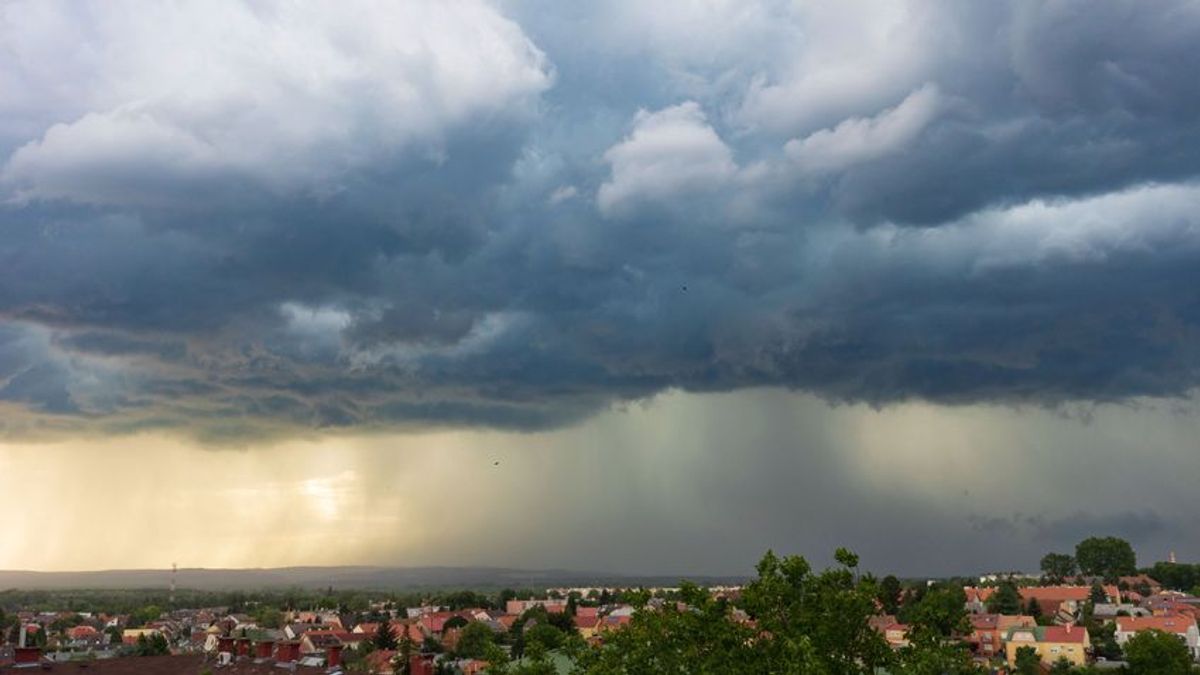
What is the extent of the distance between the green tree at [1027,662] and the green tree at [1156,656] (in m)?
19.8

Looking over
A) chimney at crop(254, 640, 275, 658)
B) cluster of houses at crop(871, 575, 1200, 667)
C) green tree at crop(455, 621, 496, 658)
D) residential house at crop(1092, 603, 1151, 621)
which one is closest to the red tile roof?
cluster of houses at crop(871, 575, 1200, 667)

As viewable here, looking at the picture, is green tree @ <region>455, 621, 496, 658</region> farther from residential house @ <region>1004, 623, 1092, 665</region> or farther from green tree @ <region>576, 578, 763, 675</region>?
green tree @ <region>576, 578, 763, 675</region>

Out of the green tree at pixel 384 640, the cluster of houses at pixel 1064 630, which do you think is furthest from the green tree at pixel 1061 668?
the green tree at pixel 384 640

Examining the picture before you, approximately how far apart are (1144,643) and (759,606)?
294ft

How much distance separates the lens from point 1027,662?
413 feet

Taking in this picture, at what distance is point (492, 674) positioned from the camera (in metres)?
33.6

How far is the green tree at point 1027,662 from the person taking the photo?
123m

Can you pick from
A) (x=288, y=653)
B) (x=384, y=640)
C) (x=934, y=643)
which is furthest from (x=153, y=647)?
(x=934, y=643)

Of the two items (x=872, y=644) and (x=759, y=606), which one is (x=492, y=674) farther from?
(x=872, y=644)

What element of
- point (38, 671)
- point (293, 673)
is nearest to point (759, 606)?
point (293, 673)

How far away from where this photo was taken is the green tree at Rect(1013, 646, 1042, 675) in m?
123

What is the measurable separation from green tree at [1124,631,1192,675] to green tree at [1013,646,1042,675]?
19812 mm

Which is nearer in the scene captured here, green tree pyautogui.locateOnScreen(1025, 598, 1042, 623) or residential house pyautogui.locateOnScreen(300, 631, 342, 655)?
residential house pyautogui.locateOnScreen(300, 631, 342, 655)

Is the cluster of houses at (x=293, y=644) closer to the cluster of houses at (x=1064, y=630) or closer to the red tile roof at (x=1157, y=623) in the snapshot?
the cluster of houses at (x=1064, y=630)
